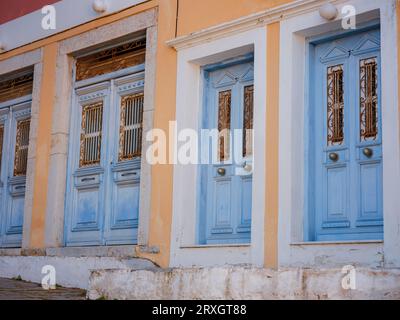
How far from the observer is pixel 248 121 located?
769 cm

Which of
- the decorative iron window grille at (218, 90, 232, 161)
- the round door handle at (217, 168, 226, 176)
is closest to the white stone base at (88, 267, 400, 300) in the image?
the round door handle at (217, 168, 226, 176)

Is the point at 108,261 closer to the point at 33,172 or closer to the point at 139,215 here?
the point at 139,215

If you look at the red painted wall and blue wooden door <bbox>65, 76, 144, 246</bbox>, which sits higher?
the red painted wall

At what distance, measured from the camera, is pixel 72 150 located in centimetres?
942

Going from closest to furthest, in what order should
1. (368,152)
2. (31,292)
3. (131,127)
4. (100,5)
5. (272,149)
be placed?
(368,152), (272,149), (31,292), (131,127), (100,5)

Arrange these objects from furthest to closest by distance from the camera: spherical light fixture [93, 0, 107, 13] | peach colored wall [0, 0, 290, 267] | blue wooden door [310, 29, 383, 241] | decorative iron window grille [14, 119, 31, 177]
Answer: decorative iron window grille [14, 119, 31, 177]
spherical light fixture [93, 0, 107, 13]
peach colored wall [0, 0, 290, 267]
blue wooden door [310, 29, 383, 241]

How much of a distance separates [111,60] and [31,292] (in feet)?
9.71

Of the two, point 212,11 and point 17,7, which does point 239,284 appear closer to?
point 212,11

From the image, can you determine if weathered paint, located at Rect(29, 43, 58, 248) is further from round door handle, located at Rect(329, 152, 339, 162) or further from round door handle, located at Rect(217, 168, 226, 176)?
round door handle, located at Rect(329, 152, 339, 162)

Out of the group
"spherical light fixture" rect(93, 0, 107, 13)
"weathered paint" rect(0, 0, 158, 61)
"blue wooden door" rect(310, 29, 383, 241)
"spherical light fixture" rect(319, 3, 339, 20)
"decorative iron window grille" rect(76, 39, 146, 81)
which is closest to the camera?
"blue wooden door" rect(310, 29, 383, 241)

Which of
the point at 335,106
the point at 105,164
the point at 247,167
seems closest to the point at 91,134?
the point at 105,164

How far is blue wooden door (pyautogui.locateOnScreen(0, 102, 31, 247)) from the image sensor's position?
396 inches

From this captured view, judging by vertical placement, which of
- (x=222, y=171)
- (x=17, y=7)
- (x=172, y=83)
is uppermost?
(x=17, y=7)

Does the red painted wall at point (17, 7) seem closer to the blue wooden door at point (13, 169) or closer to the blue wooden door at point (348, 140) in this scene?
→ the blue wooden door at point (13, 169)
